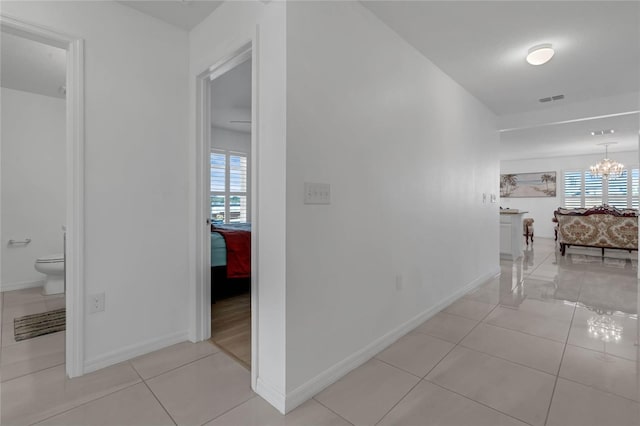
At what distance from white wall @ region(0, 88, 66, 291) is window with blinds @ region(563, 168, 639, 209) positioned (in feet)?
38.3

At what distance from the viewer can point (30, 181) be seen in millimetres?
3793

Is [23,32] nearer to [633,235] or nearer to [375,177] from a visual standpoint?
[375,177]

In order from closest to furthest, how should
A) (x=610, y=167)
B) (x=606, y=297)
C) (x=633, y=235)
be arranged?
(x=606, y=297), (x=633, y=235), (x=610, y=167)

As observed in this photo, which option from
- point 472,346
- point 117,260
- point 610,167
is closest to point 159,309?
point 117,260

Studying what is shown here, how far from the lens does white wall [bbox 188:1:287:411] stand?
5.20 feet

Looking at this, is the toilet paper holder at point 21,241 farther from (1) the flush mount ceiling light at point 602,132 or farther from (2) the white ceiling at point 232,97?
(1) the flush mount ceiling light at point 602,132

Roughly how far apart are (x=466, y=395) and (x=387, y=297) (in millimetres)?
779

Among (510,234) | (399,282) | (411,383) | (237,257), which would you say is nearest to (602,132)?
(510,234)

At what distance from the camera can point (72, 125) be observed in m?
1.87

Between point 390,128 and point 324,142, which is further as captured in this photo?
point 390,128

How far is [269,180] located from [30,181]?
4030mm

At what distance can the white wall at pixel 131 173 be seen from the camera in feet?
6.31

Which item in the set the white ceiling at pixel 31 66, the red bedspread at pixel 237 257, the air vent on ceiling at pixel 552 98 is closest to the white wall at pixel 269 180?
the red bedspread at pixel 237 257

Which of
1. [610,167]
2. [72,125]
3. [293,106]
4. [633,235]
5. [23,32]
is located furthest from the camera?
[610,167]
